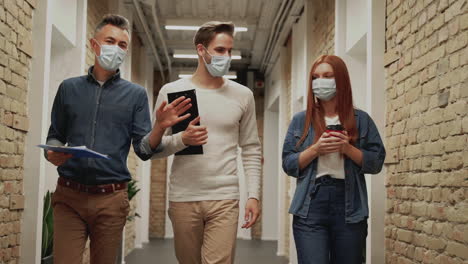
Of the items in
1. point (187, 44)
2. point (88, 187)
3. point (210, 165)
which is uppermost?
point (187, 44)

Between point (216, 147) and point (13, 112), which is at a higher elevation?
point (13, 112)

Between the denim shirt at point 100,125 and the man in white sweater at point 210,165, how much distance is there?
0.14m

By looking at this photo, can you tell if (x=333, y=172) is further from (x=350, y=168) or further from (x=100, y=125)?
(x=100, y=125)

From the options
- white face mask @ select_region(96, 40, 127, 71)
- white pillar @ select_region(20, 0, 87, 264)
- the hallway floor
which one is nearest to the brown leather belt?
white face mask @ select_region(96, 40, 127, 71)

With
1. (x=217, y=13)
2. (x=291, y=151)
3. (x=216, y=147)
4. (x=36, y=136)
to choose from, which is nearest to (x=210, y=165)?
(x=216, y=147)

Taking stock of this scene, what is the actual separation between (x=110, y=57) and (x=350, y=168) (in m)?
1.18

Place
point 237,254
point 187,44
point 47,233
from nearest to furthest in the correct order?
point 47,233 → point 237,254 → point 187,44

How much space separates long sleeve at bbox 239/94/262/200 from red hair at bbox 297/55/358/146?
213 millimetres

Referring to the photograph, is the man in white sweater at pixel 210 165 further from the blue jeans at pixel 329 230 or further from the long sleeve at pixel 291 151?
the blue jeans at pixel 329 230

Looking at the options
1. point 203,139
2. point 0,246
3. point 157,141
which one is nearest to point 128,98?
point 157,141

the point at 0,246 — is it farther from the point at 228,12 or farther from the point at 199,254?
the point at 228,12

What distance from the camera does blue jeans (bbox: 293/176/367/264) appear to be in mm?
2480

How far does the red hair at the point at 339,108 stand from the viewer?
2.61 meters

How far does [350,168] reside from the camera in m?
2.53
